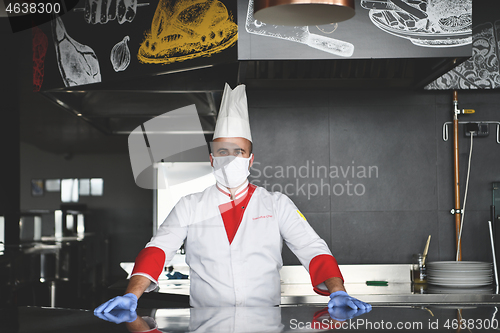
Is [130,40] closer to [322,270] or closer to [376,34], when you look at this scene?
[376,34]

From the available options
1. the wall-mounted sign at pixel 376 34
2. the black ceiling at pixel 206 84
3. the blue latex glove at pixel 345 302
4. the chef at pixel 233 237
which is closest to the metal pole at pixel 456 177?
the black ceiling at pixel 206 84

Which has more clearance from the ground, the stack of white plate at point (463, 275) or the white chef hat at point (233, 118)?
the white chef hat at point (233, 118)

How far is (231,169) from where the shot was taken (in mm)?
1677

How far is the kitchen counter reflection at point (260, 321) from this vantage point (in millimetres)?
958

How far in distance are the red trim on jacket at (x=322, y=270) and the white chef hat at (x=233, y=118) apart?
0.53 metres

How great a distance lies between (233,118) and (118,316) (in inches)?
33.7

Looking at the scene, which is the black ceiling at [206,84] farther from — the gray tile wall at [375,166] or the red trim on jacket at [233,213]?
the red trim on jacket at [233,213]

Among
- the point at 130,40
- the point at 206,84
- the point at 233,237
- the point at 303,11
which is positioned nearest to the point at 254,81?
the point at 206,84

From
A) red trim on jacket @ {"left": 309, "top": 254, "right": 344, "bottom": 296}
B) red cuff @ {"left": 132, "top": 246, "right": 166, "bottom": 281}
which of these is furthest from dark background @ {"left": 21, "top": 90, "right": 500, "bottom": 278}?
red cuff @ {"left": 132, "top": 246, "right": 166, "bottom": 281}

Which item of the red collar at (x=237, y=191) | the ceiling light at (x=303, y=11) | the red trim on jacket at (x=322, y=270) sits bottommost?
the red trim on jacket at (x=322, y=270)

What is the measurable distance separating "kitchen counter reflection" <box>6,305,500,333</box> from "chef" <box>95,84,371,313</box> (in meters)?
0.33

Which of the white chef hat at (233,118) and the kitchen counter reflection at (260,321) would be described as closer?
the kitchen counter reflection at (260,321)

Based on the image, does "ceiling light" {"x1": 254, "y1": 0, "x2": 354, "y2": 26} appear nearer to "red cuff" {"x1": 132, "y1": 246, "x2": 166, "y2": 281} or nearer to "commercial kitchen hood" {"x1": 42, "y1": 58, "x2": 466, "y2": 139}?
"red cuff" {"x1": 132, "y1": 246, "x2": 166, "y2": 281}

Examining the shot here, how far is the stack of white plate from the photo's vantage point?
2232mm
